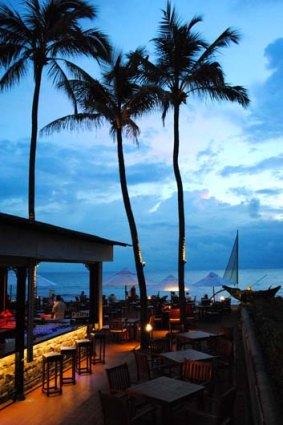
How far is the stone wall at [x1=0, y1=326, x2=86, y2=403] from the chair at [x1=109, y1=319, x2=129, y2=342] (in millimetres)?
2963

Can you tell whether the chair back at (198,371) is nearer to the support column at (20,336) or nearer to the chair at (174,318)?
the support column at (20,336)

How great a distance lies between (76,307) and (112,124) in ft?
35.6

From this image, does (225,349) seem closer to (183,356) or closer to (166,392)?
(183,356)

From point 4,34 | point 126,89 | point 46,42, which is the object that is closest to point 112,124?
point 126,89

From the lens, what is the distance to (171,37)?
1606 centimetres

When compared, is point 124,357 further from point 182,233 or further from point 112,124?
point 112,124

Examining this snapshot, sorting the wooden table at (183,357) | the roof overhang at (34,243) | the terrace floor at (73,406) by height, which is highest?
the roof overhang at (34,243)

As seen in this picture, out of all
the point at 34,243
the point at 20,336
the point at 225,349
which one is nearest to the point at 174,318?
the point at 225,349

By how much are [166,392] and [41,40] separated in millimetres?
12997

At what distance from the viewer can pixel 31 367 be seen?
9.62m

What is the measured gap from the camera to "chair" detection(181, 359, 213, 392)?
25.1 ft

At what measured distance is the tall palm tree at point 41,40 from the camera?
14.6 meters

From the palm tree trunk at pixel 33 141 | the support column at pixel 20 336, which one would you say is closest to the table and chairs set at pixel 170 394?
the support column at pixel 20 336

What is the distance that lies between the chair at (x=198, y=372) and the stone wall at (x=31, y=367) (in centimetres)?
353
